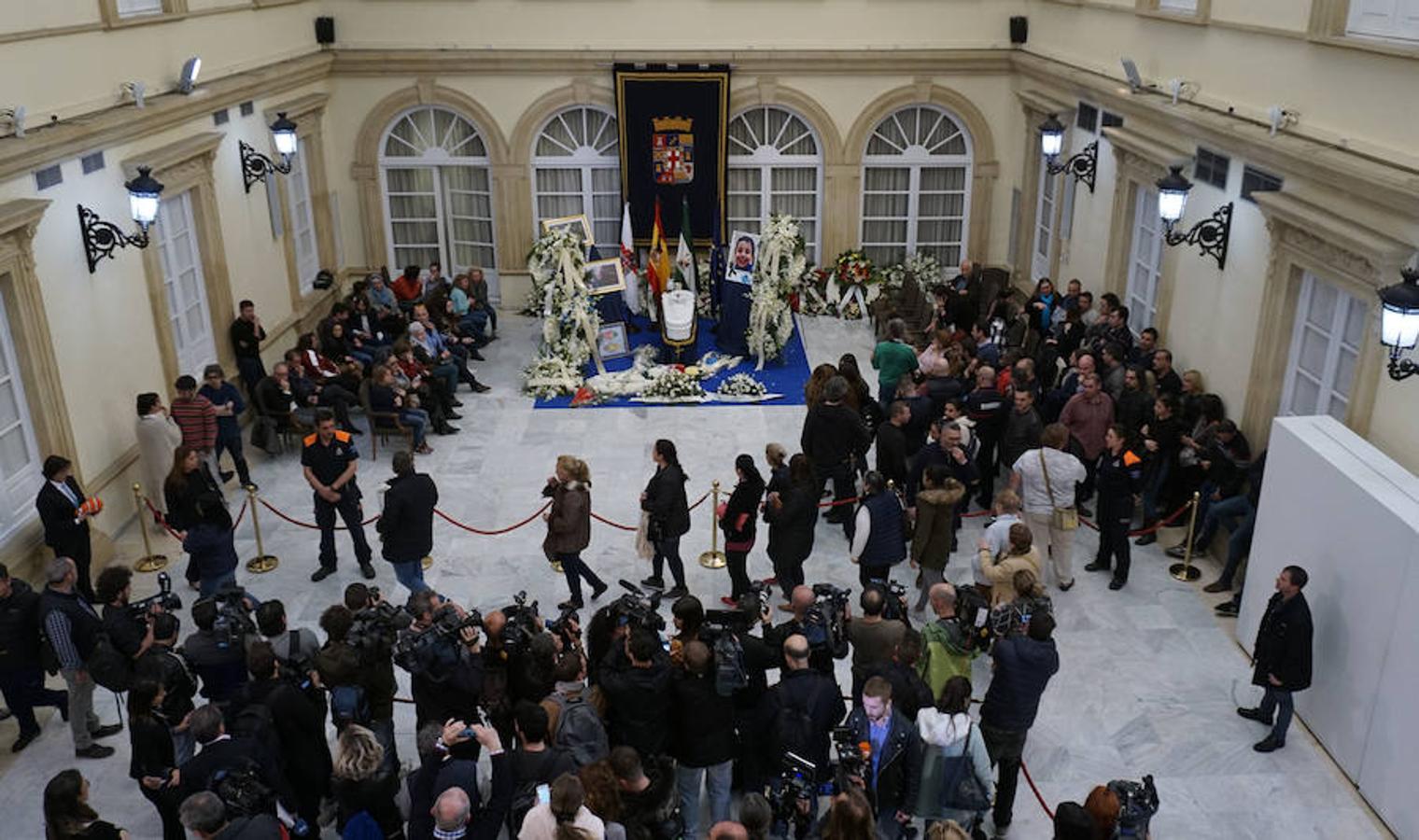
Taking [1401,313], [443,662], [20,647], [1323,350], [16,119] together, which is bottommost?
[20,647]

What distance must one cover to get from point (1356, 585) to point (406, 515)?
685cm

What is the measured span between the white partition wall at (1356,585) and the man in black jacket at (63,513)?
915cm

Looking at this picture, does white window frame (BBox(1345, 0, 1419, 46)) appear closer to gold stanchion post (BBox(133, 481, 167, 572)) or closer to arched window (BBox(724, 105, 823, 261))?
arched window (BBox(724, 105, 823, 261))

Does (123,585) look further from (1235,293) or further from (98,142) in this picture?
(1235,293)

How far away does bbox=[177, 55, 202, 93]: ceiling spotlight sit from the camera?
493 inches

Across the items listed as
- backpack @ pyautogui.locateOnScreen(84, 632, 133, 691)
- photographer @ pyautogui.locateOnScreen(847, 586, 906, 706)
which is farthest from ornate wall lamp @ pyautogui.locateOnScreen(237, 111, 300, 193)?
photographer @ pyautogui.locateOnScreen(847, 586, 906, 706)

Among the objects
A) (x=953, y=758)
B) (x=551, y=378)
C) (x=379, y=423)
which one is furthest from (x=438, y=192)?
(x=953, y=758)

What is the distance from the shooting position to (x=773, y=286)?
15.9 metres

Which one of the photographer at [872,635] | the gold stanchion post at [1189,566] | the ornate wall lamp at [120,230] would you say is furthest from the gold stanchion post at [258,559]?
the gold stanchion post at [1189,566]

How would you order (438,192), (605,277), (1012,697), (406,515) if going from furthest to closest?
(438,192), (605,277), (406,515), (1012,697)

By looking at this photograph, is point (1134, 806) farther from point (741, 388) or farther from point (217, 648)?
point (741, 388)

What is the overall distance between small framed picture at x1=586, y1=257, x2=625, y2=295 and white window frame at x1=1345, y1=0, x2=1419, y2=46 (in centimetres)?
945

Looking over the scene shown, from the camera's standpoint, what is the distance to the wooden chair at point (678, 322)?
621 inches

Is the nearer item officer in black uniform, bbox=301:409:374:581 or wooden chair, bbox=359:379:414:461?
officer in black uniform, bbox=301:409:374:581
